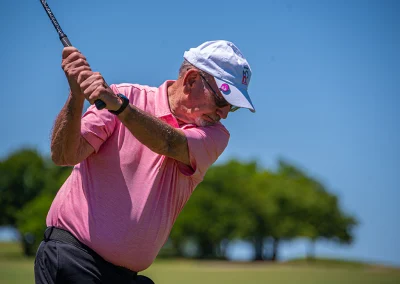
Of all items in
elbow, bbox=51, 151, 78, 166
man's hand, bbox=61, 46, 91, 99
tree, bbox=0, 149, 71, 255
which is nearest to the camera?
man's hand, bbox=61, 46, 91, 99

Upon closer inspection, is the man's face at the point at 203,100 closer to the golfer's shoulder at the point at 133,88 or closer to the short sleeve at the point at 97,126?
the golfer's shoulder at the point at 133,88

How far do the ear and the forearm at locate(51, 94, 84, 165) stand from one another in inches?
35.1

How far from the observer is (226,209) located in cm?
11300

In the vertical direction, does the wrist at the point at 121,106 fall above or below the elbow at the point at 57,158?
above

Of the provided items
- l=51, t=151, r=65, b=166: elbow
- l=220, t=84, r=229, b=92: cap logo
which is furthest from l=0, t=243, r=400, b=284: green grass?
l=220, t=84, r=229, b=92: cap logo

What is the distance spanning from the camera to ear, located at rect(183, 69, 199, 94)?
478 centimetres

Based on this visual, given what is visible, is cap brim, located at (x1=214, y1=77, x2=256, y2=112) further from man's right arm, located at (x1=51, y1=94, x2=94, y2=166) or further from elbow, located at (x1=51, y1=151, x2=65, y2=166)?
elbow, located at (x1=51, y1=151, x2=65, y2=166)

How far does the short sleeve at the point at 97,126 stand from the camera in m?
4.39

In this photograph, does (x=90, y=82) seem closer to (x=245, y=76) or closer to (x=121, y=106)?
(x=121, y=106)

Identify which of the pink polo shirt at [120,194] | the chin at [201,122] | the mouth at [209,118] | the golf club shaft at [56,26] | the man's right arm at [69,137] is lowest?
the pink polo shirt at [120,194]

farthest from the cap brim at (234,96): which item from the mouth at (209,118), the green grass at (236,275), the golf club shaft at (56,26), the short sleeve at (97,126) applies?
the green grass at (236,275)

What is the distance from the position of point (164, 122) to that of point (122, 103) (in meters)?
0.44

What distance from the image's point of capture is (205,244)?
113 metres

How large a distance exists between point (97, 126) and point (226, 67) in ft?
3.34
